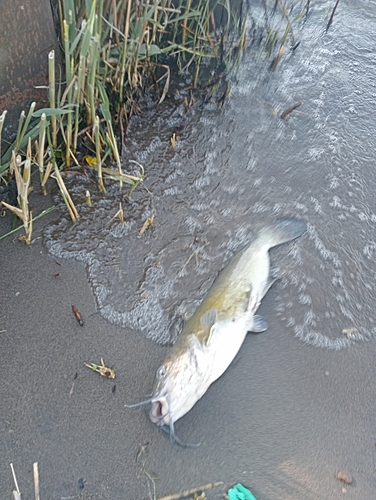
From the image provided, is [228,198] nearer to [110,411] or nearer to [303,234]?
[303,234]

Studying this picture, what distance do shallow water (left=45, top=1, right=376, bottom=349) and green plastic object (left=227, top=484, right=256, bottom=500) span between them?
2.64ft

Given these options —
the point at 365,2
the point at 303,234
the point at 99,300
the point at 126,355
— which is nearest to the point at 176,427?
the point at 126,355

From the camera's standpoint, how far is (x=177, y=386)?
7.25ft

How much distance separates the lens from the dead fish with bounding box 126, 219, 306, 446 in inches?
86.7

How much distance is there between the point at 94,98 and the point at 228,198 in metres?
1.06

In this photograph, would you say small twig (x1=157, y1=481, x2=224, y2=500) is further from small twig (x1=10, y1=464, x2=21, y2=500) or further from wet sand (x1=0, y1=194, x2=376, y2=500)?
small twig (x1=10, y1=464, x2=21, y2=500)

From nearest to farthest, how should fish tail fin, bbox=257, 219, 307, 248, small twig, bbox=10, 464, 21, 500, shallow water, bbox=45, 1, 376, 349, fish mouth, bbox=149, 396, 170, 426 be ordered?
small twig, bbox=10, 464, 21, 500, fish mouth, bbox=149, 396, 170, 426, shallow water, bbox=45, 1, 376, 349, fish tail fin, bbox=257, 219, 307, 248

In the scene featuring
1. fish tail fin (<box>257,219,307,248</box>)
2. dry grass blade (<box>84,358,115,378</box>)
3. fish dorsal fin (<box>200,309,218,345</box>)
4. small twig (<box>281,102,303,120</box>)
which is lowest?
dry grass blade (<box>84,358,115,378</box>)

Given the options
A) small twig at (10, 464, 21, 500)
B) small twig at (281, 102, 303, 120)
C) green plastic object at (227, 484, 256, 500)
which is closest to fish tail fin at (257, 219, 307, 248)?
small twig at (281, 102, 303, 120)

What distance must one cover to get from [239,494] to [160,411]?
475 mm

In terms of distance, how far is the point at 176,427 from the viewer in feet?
7.38

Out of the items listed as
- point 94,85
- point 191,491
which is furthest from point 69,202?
point 191,491

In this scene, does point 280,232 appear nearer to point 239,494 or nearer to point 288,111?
point 288,111

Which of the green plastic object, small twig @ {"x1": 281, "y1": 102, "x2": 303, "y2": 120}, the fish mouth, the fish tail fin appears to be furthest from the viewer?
small twig @ {"x1": 281, "y1": 102, "x2": 303, "y2": 120}
